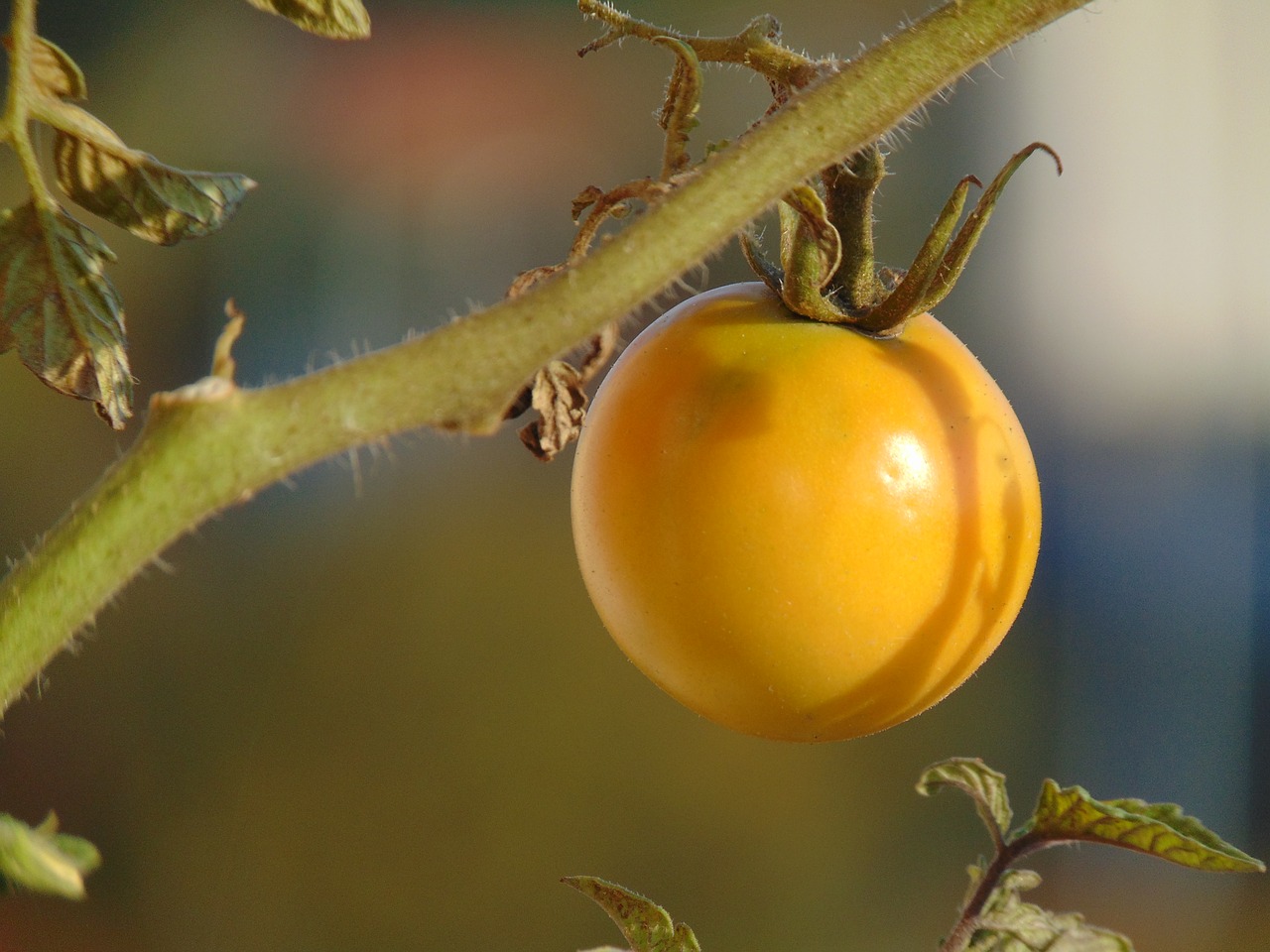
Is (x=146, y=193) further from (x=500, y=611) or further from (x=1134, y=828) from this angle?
(x=500, y=611)

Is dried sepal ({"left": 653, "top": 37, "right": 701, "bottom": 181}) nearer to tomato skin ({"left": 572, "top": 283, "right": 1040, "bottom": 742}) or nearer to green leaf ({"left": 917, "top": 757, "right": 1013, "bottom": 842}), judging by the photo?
tomato skin ({"left": 572, "top": 283, "right": 1040, "bottom": 742})

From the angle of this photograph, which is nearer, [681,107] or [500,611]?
[681,107]

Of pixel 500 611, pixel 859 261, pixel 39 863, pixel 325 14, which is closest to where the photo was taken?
pixel 39 863

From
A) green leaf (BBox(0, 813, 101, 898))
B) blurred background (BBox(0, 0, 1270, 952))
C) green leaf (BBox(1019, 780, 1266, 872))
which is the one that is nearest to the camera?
green leaf (BBox(0, 813, 101, 898))

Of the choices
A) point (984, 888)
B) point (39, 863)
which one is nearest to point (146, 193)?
point (39, 863)

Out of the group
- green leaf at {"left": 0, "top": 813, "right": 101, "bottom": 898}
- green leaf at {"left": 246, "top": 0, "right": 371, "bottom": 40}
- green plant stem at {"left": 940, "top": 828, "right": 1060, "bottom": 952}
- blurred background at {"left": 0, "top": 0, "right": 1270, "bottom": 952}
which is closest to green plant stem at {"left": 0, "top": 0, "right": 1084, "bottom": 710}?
green leaf at {"left": 0, "top": 813, "right": 101, "bottom": 898}

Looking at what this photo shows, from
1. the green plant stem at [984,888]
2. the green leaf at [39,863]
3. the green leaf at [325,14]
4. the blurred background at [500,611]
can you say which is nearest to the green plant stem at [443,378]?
the green leaf at [39,863]

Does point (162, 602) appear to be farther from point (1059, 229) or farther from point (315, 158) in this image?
point (1059, 229)
